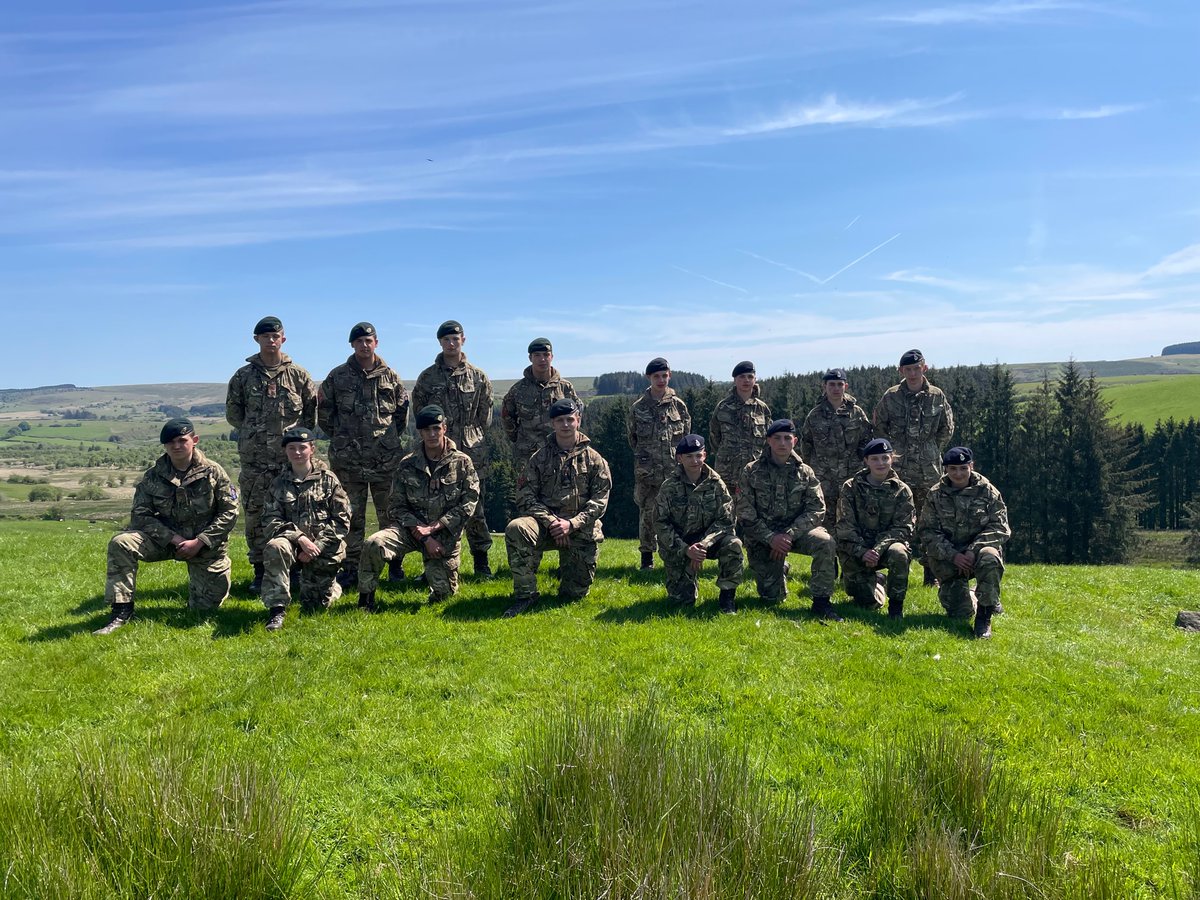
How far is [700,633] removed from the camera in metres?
7.86

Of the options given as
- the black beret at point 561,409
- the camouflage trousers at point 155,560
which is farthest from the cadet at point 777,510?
the camouflage trousers at point 155,560

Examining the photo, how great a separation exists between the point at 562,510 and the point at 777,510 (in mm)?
3092

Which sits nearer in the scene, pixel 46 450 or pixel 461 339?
pixel 461 339

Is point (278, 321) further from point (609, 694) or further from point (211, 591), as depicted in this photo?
point (609, 694)

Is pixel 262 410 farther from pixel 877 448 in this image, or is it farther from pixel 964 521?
pixel 964 521

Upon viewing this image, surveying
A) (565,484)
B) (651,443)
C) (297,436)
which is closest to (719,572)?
(565,484)

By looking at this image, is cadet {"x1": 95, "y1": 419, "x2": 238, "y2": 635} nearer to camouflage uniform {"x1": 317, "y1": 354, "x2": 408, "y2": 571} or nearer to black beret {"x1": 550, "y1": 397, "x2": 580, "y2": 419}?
camouflage uniform {"x1": 317, "y1": 354, "x2": 408, "y2": 571}

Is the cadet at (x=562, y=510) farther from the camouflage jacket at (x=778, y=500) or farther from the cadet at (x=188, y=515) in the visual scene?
the cadet at (x=188, y=515)

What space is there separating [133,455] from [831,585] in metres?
193

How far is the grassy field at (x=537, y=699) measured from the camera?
14.1 feet

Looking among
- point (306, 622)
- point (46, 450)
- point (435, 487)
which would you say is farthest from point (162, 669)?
point (46, 450)

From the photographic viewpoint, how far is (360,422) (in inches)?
392

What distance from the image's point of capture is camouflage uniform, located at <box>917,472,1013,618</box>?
29.1ft

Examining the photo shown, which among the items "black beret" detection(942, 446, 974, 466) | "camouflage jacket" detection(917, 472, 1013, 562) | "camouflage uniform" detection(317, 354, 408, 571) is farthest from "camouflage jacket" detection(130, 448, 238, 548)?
"black beret" detection(942, 446, 974, 466)
